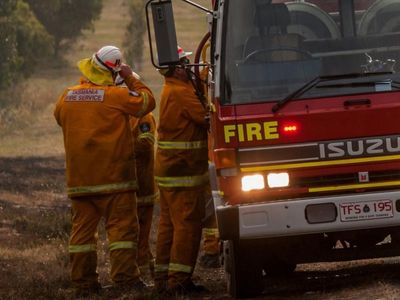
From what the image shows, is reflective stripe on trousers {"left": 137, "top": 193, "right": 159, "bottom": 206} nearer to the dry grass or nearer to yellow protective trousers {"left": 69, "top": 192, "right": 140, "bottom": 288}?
the dry grass

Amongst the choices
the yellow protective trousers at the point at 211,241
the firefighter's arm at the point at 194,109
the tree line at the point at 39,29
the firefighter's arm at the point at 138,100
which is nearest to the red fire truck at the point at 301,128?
the firefighter's arm at the point at 194,109

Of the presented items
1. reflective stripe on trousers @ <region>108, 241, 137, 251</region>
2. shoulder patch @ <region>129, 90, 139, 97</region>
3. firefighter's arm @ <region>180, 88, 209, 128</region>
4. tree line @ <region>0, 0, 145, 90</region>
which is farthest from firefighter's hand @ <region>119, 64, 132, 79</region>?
tree line @ <region>0, 0, 145, 90</region>

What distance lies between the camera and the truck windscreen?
8.18m

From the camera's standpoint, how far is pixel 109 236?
9656mm

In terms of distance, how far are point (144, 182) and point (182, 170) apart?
1293 millimetres

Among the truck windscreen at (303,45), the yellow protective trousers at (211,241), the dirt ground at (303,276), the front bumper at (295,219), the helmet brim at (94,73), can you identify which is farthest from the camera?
the yellow protective trousers at (211,241)

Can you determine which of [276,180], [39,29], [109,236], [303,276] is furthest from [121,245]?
[39,29]

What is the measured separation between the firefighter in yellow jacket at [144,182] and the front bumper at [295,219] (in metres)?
2.79

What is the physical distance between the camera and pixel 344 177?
7.99 metres

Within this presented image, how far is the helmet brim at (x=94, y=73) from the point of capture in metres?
9.70

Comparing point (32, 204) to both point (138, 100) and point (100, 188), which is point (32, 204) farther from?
point (138, 100)

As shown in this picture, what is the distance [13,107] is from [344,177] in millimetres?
39646

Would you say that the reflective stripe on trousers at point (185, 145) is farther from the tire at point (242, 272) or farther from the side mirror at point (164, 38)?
the side mirror at point (164, 38)

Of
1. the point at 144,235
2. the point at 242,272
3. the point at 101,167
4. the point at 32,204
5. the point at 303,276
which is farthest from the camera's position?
the point at 32,204
